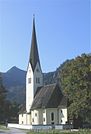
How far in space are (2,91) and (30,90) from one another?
31.3 ft

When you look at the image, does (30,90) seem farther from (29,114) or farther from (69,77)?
(69,77)

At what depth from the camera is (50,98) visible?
297ft

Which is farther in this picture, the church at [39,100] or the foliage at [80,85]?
the church at [39,100]

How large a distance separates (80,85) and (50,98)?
26.2 metres

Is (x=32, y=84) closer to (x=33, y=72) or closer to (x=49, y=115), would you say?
(x=33, y=72)

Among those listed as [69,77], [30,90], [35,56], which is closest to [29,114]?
[30,90]

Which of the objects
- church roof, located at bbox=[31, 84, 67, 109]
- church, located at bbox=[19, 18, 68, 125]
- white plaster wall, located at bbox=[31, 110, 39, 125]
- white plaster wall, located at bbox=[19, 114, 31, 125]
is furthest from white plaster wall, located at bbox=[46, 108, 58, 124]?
white plaster wall, located at bbox=[19, 114, 31, 125]

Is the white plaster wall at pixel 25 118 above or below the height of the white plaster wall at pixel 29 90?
below

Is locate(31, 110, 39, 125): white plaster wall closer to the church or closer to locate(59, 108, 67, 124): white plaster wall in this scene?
the church

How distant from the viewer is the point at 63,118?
85.1 metres

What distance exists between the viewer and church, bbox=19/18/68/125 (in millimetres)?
88188

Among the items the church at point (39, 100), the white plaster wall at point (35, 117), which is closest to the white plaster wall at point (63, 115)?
the church at point (39, 100)

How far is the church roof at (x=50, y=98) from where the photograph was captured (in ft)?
294

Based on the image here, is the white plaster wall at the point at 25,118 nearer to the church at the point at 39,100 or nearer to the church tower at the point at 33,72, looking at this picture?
the church at the point at 39,100
